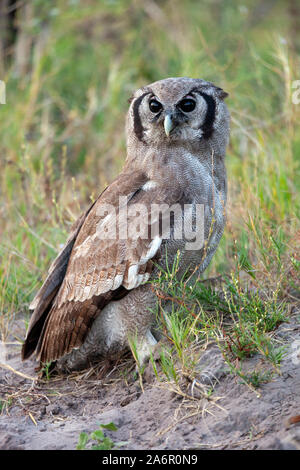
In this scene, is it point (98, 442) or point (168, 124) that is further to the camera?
point (168, 124)

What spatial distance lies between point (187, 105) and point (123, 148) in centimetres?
295

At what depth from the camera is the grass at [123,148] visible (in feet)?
11.3

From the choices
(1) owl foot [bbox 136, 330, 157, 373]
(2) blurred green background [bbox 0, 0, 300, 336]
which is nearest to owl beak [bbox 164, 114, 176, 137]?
(2) blurred green background [bbox 0, 0, 300, 336]

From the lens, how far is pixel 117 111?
23.0 ft

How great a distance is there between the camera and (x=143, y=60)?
796 cm

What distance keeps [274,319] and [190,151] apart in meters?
1.08

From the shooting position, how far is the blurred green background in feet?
14.7

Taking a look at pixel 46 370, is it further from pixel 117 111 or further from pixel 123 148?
pixel 117 111

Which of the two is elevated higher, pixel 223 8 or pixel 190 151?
pixel 223 8

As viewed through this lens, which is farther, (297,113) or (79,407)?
(297,113)

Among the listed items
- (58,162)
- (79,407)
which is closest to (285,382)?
(79,407)

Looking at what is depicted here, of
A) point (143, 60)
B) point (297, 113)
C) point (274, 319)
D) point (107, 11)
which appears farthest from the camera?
point (107, 11)

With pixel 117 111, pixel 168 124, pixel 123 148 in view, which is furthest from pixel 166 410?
pixel 117 111

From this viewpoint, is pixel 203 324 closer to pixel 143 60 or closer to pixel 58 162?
pixel 58 162
